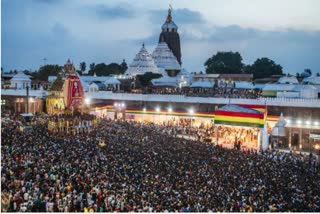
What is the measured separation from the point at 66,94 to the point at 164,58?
3495 centimetres

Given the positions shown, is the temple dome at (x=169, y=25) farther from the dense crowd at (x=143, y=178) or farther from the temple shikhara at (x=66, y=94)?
the dense crowd at (x=143, y=178)

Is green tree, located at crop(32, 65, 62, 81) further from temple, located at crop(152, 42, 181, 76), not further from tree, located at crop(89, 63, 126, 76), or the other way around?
temple, located at crop(152, 42, 181, 76)

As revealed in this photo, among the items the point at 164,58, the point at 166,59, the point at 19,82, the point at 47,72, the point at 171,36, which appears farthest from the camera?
the point at 171,36

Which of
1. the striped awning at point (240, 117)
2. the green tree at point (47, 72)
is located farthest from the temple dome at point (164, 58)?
the striped awning at point (240, 117)

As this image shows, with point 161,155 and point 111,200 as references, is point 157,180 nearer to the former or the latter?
point 111,200

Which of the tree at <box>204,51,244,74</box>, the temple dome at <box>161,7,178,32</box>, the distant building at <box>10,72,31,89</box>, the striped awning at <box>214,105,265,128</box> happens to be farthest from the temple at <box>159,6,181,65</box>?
the striped awning at <box>214,105,265,128</box>

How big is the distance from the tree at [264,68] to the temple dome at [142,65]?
1826 centimetres

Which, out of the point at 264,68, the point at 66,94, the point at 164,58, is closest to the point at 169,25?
the point at 164,58

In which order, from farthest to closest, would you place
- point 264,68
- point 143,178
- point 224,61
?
point 224,61 < point 264,68 < point 143,178

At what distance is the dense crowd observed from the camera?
11.9m

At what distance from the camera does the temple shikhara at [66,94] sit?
94.5 ft

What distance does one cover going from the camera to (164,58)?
62.6 m

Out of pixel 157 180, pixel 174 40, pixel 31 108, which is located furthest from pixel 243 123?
pixel 174 40

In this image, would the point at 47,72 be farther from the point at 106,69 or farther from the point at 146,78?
the point at 146,78
